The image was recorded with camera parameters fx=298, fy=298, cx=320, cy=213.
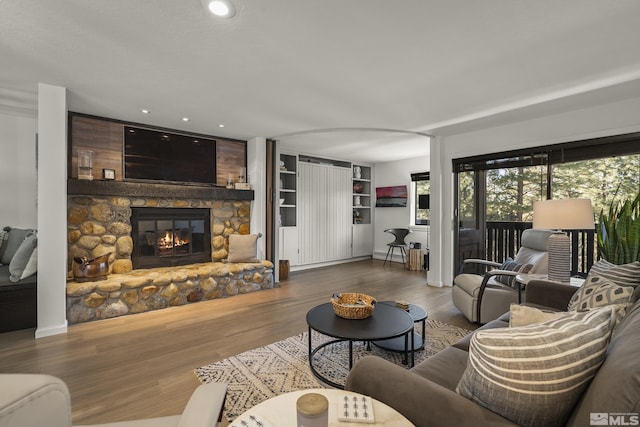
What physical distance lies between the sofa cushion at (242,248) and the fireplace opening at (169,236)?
0.42 meters

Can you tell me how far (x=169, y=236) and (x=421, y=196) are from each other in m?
5.02

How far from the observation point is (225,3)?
69.0 inches

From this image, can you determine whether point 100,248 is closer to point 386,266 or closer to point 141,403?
point 141,403

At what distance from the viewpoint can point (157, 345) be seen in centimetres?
271

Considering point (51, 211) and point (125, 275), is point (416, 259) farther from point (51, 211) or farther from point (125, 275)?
point (51, 211)

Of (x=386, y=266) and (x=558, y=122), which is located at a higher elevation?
(x=558, y=122)

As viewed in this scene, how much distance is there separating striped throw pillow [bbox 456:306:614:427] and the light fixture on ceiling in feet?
6.92

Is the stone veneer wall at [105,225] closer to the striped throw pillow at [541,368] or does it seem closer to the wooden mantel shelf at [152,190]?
the wooden mantel shelf at [152,190]

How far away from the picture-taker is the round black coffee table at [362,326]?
77.3 inches

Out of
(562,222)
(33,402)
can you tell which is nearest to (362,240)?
(562,222)

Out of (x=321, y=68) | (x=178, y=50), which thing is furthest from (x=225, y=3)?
(x=321, y=68)

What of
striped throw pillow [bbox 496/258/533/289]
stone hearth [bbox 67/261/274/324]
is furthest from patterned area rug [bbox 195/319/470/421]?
stone hearth [bbox 67/261/274/324]

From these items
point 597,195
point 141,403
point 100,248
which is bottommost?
point 141,403

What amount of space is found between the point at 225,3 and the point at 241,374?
246 centimetres
